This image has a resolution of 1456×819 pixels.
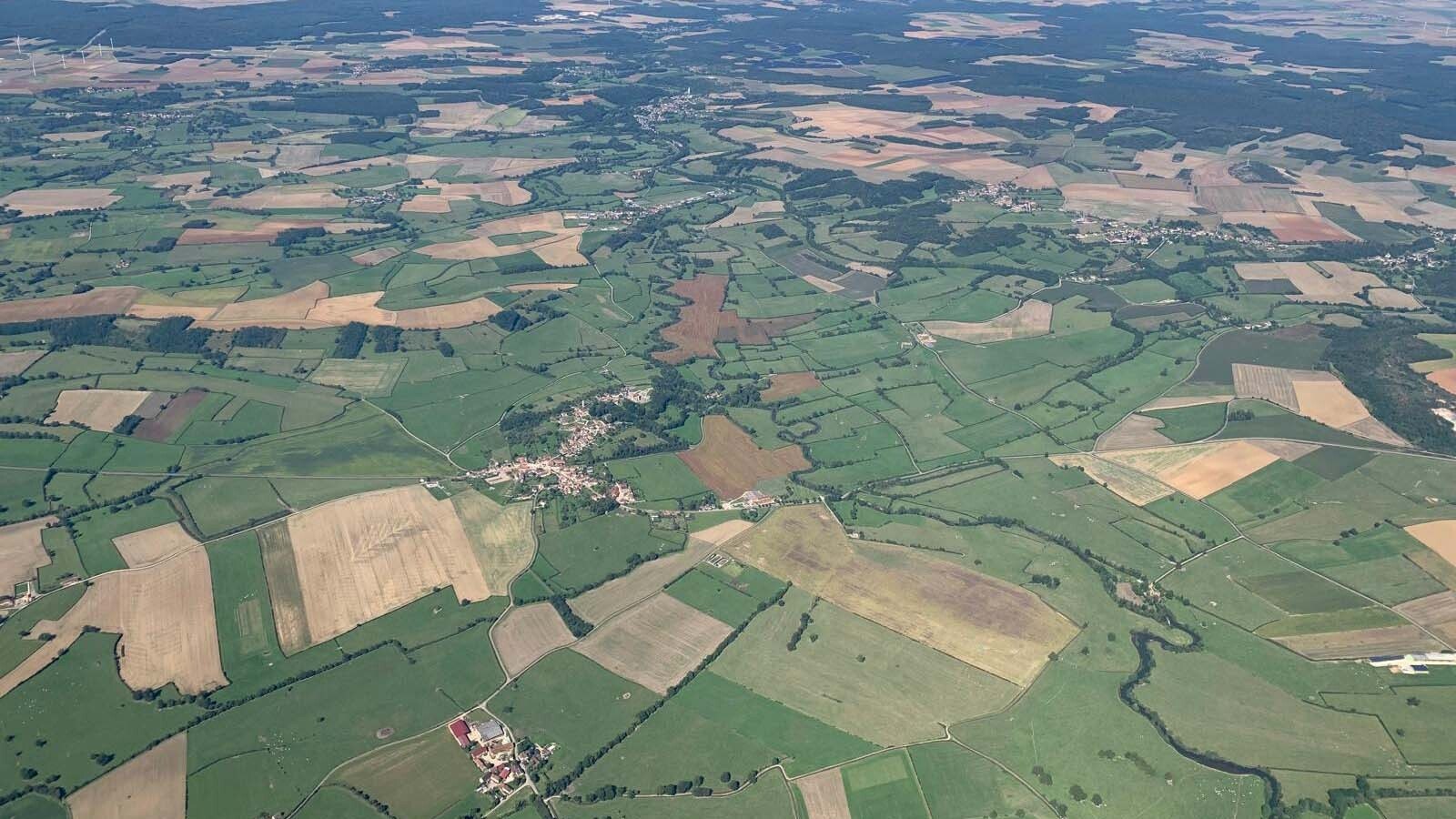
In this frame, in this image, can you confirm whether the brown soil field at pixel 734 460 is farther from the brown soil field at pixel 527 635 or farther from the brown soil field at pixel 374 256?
the brown soil field at pixel 374 256

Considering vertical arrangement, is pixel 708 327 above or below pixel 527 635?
below

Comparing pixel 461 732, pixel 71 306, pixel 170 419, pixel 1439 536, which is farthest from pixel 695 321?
pixel 1439 536

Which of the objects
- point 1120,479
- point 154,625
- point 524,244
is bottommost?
point 524,244

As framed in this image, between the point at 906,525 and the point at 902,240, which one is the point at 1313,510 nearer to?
the point at 906,525

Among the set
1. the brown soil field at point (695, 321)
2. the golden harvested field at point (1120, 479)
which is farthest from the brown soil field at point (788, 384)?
the golden harvested field at point (1120, 479)

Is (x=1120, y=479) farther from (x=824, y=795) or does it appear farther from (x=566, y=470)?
(x=566, y=470)

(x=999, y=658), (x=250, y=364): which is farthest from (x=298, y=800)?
(x=250, y=364)

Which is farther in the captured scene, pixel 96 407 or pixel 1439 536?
pixel 96 407
